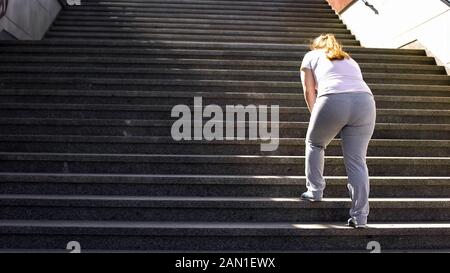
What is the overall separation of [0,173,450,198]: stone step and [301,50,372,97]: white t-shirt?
36.5 inches

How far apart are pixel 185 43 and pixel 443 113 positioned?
3455mm

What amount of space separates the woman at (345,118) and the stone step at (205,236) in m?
0.19

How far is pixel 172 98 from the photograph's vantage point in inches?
237

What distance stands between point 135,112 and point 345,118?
102 inches

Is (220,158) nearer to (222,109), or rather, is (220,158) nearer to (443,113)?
(222,109)

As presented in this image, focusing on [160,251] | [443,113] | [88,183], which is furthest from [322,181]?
[443,113]

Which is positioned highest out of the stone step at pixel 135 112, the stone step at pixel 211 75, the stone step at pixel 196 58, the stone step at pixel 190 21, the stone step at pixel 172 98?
the stone step at pixel 190 21

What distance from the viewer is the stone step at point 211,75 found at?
652 centimetres

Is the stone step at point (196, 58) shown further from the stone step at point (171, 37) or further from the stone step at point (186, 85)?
the stone step at point (171, 37)

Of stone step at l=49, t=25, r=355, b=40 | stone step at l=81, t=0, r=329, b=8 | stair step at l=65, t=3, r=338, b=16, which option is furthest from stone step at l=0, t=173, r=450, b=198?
stone step at l=81, t=0, r=329, b=8

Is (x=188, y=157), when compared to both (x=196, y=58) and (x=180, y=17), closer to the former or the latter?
(x=196, y=58)

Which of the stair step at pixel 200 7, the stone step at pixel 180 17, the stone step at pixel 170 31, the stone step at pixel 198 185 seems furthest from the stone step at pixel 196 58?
the stair step at pixel 200 7

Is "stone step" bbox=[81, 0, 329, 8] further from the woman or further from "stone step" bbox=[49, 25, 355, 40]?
the woman

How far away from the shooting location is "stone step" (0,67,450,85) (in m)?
6.52
